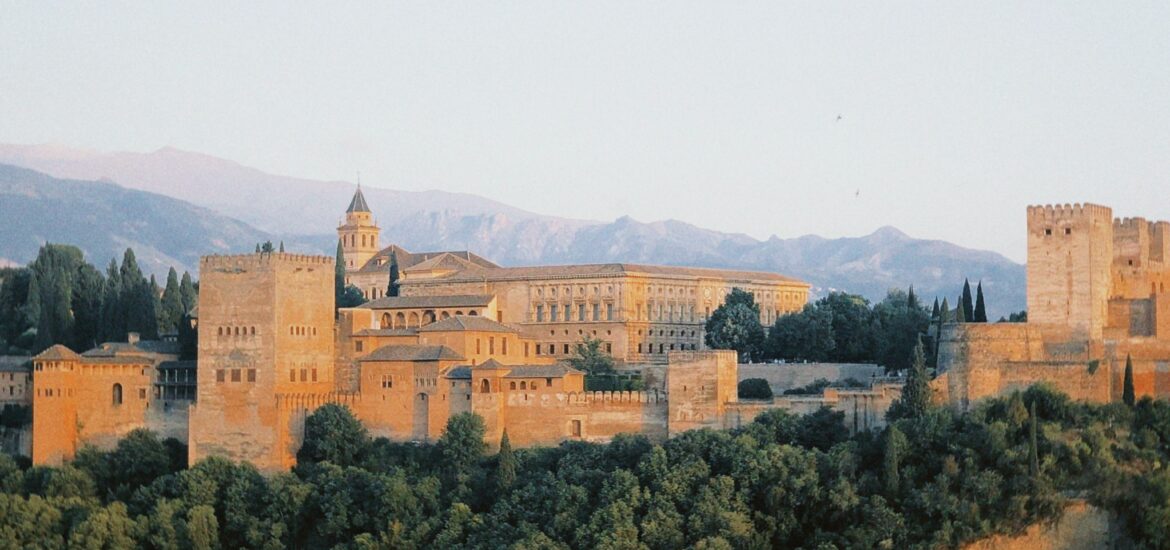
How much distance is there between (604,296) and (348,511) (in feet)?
59.9

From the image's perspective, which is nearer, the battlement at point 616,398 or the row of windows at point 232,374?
the battlement at point 616,398

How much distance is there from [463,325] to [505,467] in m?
6.31

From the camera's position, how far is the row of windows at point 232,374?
4328 cm

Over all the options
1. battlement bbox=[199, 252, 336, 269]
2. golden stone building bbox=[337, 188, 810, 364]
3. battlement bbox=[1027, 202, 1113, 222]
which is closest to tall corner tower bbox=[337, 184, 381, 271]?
golden stone building bbox=[337, 188, 810, 364]

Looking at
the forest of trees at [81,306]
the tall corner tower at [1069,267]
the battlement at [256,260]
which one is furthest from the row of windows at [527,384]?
the tall corner tower at [1069,267]

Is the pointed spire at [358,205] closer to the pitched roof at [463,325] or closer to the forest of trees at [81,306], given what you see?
the forest of trees at [81,306]

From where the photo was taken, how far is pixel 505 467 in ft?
130

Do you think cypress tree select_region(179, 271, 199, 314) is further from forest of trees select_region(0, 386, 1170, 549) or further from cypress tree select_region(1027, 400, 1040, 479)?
cypress tree select_region(1027, 400, 1040, 479)

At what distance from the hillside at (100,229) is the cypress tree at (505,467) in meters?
142

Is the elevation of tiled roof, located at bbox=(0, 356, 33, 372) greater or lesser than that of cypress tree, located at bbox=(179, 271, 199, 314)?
lesser

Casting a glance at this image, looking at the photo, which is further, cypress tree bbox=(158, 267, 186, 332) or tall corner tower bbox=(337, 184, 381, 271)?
tall corner tower bbox=(337, 184, 381, 271)

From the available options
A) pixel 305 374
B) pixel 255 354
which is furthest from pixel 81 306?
pixel 305 374

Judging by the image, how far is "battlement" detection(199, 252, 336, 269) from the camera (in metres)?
43.7

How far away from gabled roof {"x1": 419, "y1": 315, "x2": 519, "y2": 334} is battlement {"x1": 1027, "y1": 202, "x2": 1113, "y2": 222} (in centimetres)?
1434
